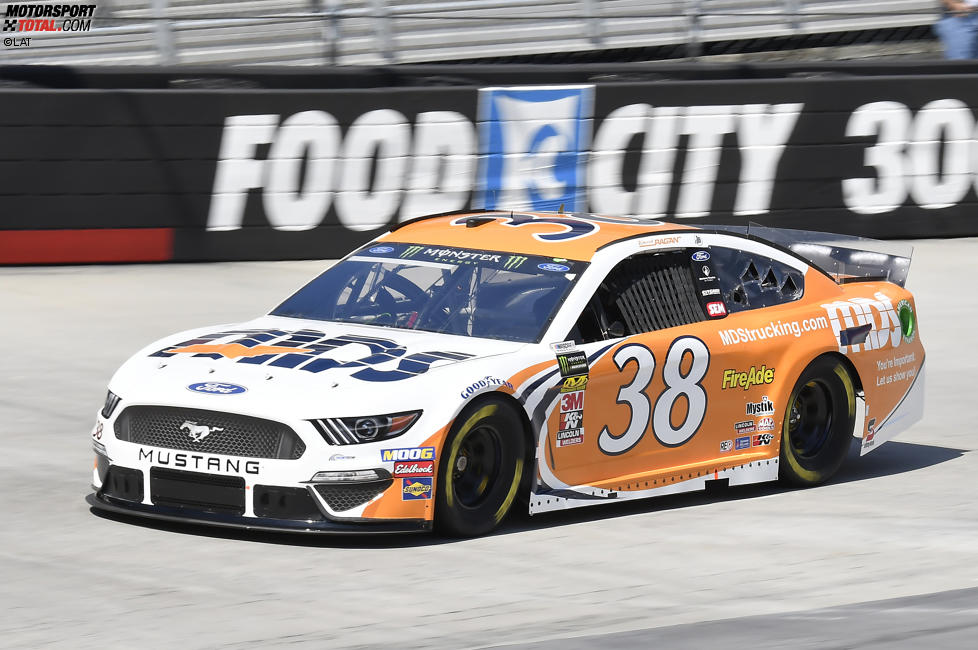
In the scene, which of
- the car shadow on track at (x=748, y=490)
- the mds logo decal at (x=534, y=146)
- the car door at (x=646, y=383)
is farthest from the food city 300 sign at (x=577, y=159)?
the car door at (x=646, y=383)

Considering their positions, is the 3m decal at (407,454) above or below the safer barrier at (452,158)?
below

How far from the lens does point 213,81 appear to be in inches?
645

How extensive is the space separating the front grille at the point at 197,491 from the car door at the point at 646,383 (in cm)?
143

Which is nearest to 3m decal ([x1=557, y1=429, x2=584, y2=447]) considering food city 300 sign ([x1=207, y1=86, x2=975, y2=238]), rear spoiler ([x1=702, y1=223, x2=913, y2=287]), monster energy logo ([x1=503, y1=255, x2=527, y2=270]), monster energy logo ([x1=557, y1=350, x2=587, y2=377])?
monster energy logo ([x1=557, y1=350, x2=587, y2=377])

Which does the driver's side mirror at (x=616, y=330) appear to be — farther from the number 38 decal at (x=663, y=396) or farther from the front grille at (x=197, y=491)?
the front grille at (x=197, y=491)

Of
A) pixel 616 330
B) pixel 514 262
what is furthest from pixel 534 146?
pixel 616 330

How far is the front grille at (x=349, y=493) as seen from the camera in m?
7.01

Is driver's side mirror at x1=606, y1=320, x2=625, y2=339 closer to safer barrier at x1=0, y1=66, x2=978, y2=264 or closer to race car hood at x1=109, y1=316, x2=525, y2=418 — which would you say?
race car hood at x1=109, y1=316, x2=525, y2=418

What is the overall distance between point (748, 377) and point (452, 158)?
7.78 m

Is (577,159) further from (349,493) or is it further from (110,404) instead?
(349,493)

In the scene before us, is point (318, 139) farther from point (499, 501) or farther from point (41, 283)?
point (499, 501)

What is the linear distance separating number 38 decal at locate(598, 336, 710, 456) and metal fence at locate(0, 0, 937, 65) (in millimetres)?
9207

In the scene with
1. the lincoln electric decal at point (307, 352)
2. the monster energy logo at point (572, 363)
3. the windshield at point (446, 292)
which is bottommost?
the monster energy logo at point (572, 363)

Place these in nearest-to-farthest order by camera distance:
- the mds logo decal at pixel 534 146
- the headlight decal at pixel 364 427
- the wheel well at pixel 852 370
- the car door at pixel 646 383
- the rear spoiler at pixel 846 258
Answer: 1. the headlight decal at pixel 364 427
2. the car door at pixel 646 383
3. the wheel well at pixel 852 370
4. the rear spoiler at pixel 846 258
5. the mds logo decal at pixel 534 146
